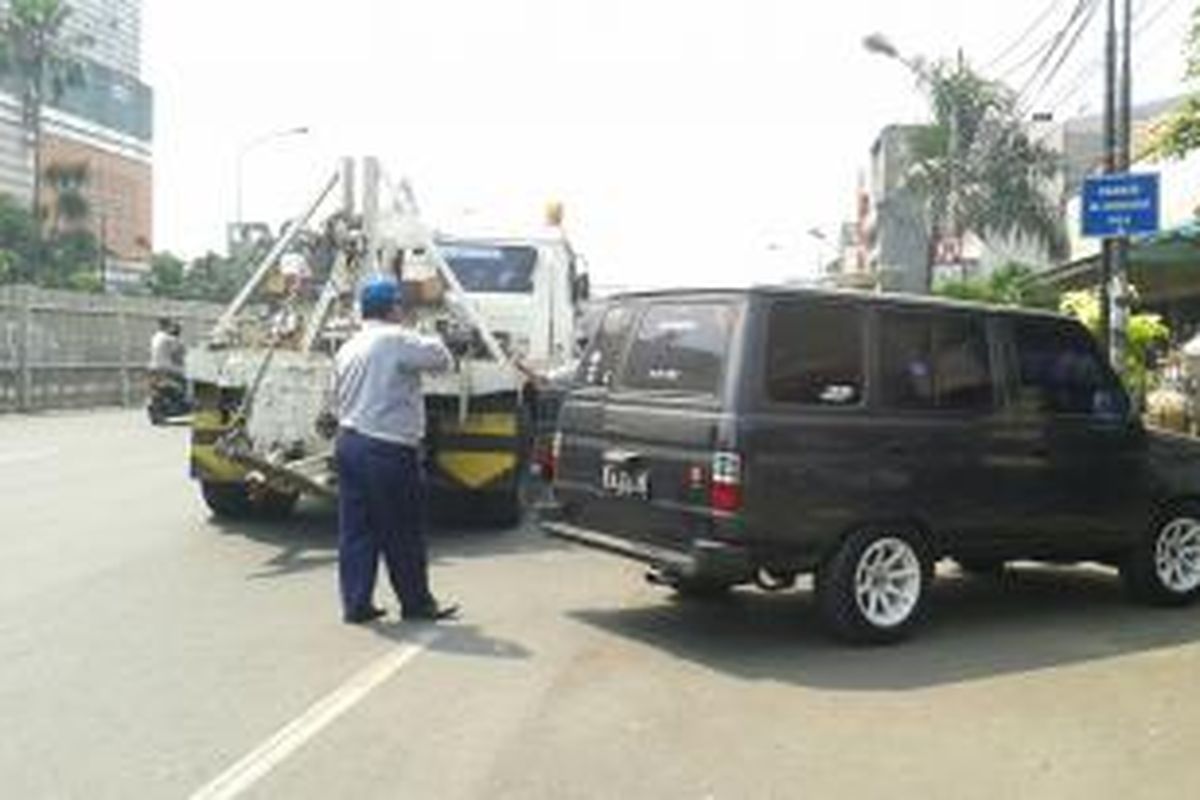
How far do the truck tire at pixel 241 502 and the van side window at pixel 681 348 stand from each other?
17.2 ft

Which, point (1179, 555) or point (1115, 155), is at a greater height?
point (1115, 155)

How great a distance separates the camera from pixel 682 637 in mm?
10031

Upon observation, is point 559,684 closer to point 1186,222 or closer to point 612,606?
point 612,606

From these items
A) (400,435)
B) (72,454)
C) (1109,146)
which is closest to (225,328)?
(400,435)

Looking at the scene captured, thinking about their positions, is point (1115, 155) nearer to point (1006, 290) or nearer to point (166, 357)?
point (166, 357)

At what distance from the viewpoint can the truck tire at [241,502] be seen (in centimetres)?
1502

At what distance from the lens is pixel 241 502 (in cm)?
1519

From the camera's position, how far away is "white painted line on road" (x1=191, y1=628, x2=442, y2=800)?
692cm

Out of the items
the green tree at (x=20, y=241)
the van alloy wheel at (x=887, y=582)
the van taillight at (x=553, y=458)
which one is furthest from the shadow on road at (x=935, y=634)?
the green tree at (x=20, y=241)

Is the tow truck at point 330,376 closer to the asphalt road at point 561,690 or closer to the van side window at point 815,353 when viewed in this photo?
the asphalt road at point 561,690

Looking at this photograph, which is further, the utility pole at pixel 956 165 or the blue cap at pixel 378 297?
the utility pole at pixel 956 165

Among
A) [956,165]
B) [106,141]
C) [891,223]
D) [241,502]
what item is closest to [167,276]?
[106,141]

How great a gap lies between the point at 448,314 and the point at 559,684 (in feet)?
23.1

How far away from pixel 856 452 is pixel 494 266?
32.4 ft
